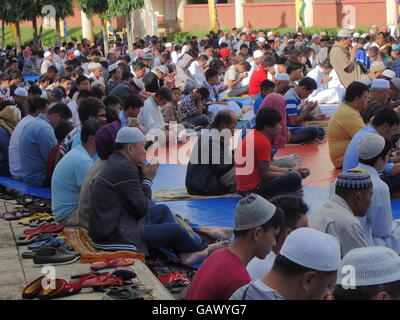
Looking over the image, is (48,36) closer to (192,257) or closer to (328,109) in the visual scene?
(328,109)

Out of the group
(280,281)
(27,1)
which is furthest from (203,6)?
(280,281)

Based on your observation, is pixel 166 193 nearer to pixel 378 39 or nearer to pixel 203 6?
pixel 378 39

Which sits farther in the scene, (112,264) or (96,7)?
(96,7)

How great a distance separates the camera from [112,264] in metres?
5.67

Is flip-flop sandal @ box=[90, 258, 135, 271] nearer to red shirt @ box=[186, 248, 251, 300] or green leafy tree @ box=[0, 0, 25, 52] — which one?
red shirt @ box=[186, 248, 251, 300]

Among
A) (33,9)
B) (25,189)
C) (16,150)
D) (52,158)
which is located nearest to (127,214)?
(52,158)

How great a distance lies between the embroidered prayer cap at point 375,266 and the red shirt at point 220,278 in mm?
820

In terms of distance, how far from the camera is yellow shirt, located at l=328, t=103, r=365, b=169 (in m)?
8.84

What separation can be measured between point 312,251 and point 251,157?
14.5 feet

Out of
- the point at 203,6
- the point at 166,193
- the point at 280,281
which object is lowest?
the point at 166,193

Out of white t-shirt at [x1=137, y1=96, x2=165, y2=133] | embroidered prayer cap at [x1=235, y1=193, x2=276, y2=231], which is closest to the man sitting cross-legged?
embroidered prayer cap at [x1=235, y1=193, x2=276, y2=231]

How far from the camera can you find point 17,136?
8.95 meters

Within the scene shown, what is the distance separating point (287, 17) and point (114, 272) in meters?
34.3

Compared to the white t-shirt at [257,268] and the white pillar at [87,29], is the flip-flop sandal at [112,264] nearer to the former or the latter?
the white t-shirt at [257,268]
